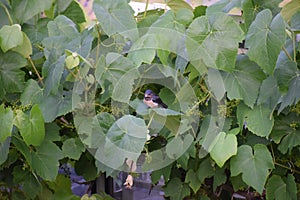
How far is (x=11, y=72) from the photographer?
100cm

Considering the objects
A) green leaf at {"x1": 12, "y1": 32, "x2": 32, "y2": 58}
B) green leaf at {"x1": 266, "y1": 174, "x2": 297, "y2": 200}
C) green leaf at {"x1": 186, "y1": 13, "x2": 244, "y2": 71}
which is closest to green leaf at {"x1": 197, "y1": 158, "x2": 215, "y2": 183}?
green leaf at {"x1": 266, "y1": 174, "x2": 297, "y2": 200}

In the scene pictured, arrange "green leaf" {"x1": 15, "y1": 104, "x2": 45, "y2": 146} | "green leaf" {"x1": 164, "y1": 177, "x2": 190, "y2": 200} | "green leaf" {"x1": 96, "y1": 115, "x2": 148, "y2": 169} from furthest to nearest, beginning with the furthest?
"green leaf" {"x1": 164, "y1": 177, "x2": 190, "y2": 200}
"green leaf" {"x1": 15, "y1": 104, "x2": 45, "y2": 146}
"green leaf" {"x1": 96, "y1": 115, "x2": 148, "y2": 169}

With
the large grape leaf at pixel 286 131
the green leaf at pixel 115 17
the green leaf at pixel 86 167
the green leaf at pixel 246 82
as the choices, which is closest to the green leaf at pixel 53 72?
the green leaf at pixel 115 17

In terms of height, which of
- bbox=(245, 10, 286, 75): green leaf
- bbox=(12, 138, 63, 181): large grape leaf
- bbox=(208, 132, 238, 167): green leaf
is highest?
bbox=(245, 10, 286, 75): green leaf

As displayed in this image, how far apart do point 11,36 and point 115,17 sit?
24 centimetres

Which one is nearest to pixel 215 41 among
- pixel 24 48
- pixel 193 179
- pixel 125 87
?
pixel 125 87

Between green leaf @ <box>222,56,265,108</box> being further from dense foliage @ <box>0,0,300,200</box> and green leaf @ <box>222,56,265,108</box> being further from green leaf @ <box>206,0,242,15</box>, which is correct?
green leaf @ <box>206,0,242,15</box>

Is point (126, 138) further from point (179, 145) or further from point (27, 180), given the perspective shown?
point (27, 180)

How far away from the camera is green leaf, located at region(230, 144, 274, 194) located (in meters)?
0.88

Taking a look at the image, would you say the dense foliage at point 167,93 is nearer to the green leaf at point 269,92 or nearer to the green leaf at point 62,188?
the green leaf at point 269,92

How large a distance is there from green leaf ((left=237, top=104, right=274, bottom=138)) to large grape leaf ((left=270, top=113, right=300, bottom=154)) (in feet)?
0.15

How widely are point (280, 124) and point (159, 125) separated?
0.25 meters

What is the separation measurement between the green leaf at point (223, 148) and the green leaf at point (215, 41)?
14 cm

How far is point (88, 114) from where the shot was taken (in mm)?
937
